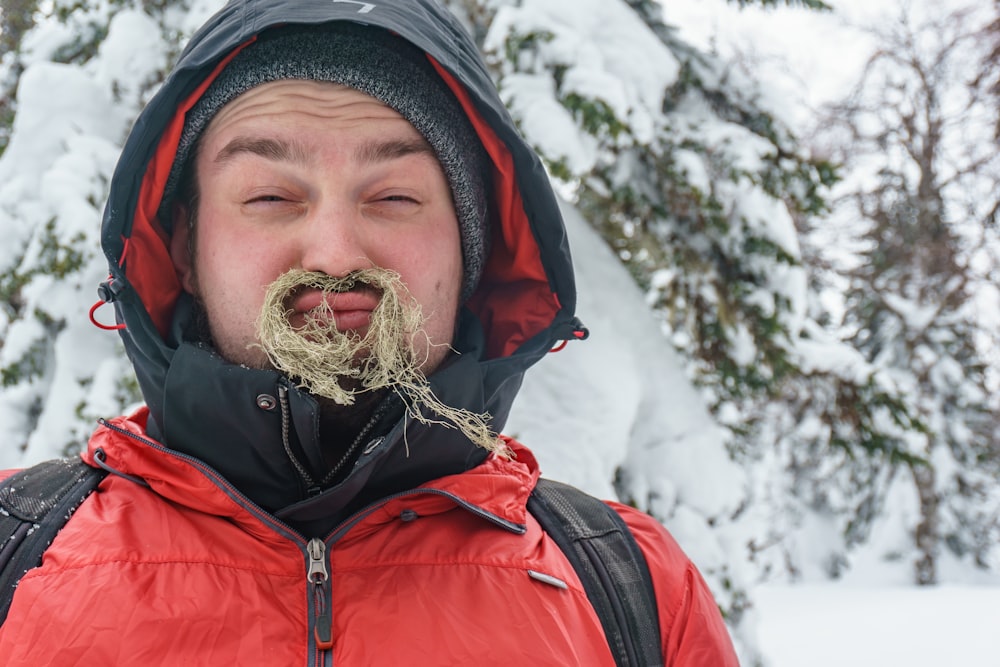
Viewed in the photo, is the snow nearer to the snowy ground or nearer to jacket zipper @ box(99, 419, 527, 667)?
jacket zipper @ box(99, 419, 527, 667)

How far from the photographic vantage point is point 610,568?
5.45ft

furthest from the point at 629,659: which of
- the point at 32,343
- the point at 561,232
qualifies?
the point at 32,343

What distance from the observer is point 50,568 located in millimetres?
1320

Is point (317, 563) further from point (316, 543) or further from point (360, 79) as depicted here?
point (360, 79)

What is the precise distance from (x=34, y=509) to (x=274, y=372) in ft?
1.73

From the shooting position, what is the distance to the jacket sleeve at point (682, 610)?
165 centimetres

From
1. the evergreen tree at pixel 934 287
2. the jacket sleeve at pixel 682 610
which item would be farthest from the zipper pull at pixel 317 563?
the evergreen tree at pixel 934 287

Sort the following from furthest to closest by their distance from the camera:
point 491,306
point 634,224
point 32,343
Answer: point 634,224
point 32,343
point 491,306

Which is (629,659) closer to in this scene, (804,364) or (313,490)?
(313,490)

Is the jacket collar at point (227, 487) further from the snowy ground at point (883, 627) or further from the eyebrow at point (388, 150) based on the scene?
the snowy ground at point (883, 627)

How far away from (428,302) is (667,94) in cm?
325

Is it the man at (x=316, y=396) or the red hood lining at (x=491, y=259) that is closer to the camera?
the man at (x=316, y=396)

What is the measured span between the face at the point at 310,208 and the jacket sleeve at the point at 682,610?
2.30 ft

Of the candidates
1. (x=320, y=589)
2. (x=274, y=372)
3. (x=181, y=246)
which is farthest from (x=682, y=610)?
(x=181, y=246)
